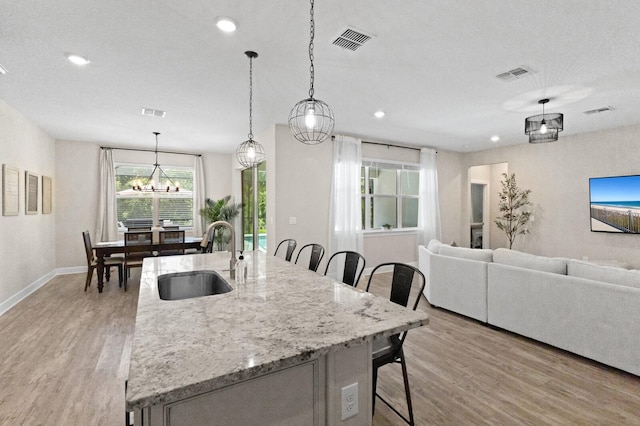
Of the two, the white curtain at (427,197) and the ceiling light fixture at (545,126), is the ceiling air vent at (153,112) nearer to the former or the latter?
the ceiling light fixture at (545,126)

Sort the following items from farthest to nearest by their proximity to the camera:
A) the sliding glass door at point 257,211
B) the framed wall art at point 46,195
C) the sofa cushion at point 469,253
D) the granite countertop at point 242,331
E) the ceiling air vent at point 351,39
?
the sliding glass door at point 257,211 → the framed wall art at point 46,195 → the sofa cushion at point 469,253 → the ceiling air vent at point 351,39 → the granite countertop at point 242,331

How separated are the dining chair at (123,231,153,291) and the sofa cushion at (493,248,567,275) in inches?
204

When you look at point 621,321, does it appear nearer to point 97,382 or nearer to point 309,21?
point 309,21

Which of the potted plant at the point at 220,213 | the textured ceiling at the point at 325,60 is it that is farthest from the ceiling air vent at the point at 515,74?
the potted plant at the point at 220,213

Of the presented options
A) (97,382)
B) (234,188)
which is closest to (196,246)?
(234,188)

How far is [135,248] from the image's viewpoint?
522 cm

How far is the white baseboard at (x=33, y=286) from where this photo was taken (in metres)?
4.16

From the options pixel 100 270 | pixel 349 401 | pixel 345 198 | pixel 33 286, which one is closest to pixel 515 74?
pixel 345 198

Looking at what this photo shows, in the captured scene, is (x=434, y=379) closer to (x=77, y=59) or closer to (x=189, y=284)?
(x=189, y=284)

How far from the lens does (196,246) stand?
5633 millimetres

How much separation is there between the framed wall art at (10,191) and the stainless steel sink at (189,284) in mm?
3516

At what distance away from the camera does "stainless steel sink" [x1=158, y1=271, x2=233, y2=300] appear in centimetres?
228

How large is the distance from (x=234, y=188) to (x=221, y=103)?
394cm

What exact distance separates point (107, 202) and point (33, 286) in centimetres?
214
